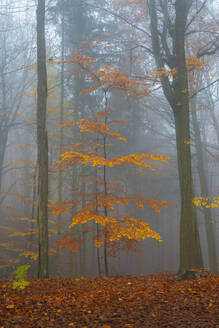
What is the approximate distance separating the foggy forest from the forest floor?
0.07 metres

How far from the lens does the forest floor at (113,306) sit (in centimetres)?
364

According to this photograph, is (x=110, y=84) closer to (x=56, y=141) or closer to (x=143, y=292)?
(x=143, y=292)

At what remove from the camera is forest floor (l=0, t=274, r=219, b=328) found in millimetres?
3643

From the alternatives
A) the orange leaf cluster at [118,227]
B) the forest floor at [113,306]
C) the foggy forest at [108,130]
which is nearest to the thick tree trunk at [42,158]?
the foggy forest at [108,130]

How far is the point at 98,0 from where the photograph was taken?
13.3 meters

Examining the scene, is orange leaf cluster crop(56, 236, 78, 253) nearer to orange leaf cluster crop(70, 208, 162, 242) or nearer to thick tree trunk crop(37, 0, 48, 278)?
thick tree trunk crop(37, 0, 48, 278)

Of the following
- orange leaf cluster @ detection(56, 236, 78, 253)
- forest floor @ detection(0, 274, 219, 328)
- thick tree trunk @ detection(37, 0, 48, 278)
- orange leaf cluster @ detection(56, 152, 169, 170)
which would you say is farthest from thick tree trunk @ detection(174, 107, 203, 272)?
thick tree trunk @ detection(37, 0, 48, 278)

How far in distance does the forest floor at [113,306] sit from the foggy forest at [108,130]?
0.24 ft

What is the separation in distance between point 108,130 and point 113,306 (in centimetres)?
642

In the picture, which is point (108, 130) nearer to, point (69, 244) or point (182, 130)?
point (182, 130)

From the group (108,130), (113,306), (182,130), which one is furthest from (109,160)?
(113,306)

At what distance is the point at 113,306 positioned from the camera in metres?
4.33

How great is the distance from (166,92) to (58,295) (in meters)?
6.22

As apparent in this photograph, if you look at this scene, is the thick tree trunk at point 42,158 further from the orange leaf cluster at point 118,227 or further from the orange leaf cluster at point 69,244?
the orange leaf cluster at point 69,244
